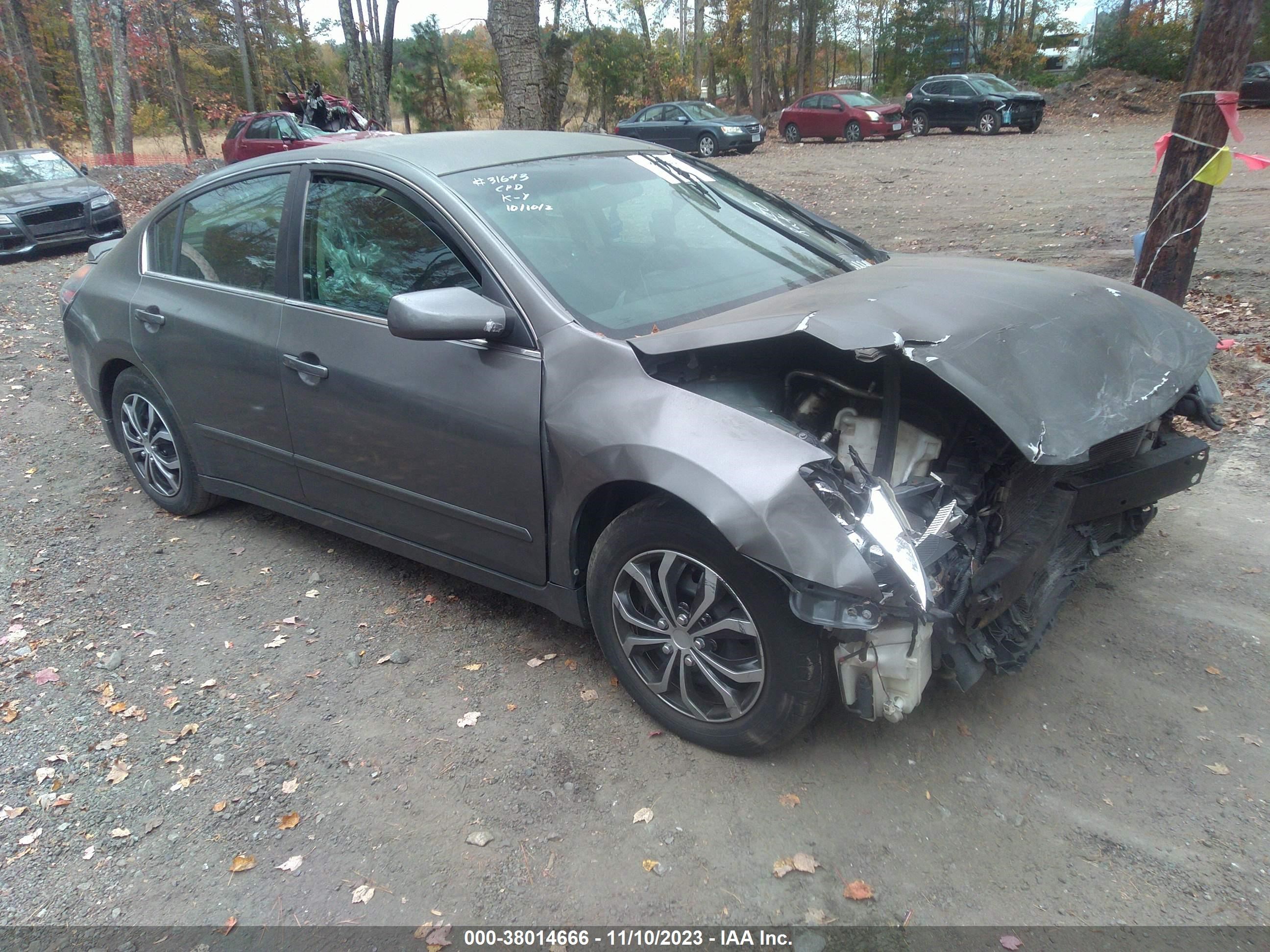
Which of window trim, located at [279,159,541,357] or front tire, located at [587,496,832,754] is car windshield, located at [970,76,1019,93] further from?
front tire, located at [587,496,832,754]

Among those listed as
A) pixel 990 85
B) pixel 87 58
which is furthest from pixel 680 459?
pixel 990 85

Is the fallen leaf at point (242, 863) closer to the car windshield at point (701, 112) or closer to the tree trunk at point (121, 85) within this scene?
the car windshield at point (701, 112)

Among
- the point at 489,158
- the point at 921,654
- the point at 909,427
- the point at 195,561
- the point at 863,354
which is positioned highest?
the point at 489,158

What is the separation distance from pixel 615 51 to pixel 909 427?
123ft

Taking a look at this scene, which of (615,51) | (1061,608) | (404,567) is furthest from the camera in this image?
(615,51)

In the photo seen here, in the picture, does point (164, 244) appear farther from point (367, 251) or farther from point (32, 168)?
point (32, 168)

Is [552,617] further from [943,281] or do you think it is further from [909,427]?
[943,281]

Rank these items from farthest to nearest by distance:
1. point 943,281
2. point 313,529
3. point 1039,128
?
point 1039,128, point 313,529, point 943,281

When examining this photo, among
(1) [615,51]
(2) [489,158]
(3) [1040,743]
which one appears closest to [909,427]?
(3) [1040,743]

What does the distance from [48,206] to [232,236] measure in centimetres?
1091

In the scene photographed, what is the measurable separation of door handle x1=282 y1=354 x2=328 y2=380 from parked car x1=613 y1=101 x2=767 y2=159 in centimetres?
2127

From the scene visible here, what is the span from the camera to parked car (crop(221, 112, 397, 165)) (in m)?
18.9

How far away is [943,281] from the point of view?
3.25 meters

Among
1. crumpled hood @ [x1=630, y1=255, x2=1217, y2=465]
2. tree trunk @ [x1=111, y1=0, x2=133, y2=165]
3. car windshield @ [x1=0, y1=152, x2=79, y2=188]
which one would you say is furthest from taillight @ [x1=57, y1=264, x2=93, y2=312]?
tree trunk @ [x1=111, y1=0, x2=133, y2=165]
